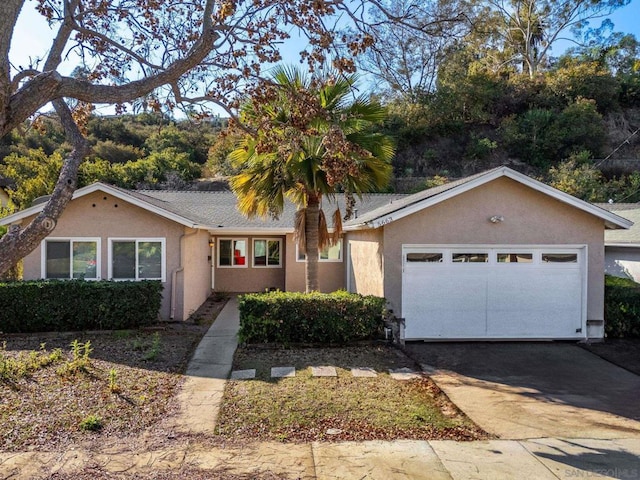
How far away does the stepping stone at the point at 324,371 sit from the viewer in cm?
772

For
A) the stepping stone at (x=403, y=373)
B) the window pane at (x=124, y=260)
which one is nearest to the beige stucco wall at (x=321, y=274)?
the window pane at (x=124, y=260)

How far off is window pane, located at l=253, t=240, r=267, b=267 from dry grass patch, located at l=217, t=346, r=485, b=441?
931cm

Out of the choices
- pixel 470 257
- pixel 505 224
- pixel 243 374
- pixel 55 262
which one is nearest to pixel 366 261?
pixel 470 257

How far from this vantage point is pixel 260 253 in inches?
696

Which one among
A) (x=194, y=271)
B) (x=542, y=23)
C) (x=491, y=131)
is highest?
(x=542, y=23)

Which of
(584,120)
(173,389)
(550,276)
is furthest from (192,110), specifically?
→ (584,120)

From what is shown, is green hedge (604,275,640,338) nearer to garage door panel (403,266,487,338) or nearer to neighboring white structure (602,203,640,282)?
neighboring white structure (602,203,640,282)

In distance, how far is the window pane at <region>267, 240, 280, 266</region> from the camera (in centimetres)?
1770

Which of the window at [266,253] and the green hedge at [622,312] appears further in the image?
the window at [266,253]

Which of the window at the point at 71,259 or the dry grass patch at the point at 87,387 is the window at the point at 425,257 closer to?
the dry grass patch at the point at 87,387

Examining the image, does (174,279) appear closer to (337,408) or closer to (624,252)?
(337,408)

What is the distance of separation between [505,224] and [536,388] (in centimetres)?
417

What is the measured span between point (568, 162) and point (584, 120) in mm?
5028

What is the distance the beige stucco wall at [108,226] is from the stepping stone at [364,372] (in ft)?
21.1
